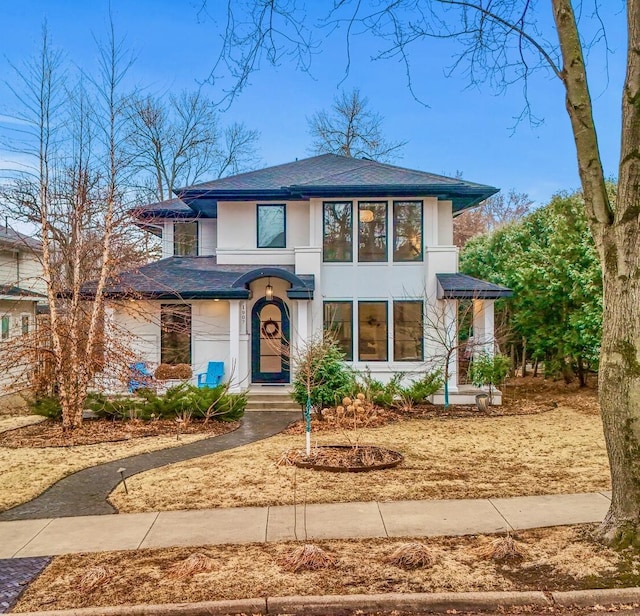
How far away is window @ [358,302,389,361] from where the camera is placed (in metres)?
15.3

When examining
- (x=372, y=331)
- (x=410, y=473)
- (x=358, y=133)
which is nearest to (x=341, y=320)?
(x=372, y=331)

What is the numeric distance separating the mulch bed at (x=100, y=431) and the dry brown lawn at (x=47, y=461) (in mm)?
400

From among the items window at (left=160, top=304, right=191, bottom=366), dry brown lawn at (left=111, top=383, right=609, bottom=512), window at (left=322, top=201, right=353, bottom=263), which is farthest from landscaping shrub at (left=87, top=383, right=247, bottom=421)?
window at (left=322, top=201, right=353, bottom=263)

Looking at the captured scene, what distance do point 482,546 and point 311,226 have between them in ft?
37.6

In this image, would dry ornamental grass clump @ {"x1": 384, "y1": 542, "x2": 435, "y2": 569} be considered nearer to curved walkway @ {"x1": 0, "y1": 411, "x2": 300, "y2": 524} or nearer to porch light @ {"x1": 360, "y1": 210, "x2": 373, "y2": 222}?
curved walkway @ {"x1": 0, "y1": 411, "x2": 300, "y2": 524}

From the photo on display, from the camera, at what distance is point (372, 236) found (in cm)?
1557

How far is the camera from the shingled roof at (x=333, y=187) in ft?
48.8

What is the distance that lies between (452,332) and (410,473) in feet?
25.0

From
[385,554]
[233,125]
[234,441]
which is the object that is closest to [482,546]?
[385,554]

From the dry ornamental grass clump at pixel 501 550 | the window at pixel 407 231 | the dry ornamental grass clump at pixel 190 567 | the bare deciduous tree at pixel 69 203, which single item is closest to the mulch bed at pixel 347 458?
the dry ornamental grass clump at pixel 501 550

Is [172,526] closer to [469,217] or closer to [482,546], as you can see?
[482,546]

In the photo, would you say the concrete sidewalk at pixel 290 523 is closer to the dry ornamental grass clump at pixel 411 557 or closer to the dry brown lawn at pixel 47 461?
the dry ornamental grass clump at pixel 411 557

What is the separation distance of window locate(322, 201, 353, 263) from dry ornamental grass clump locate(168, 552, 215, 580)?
11441 millimetres

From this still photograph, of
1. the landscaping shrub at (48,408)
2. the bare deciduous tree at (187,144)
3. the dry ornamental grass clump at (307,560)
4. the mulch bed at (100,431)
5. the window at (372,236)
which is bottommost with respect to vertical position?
the mulch bed at (100,431)
